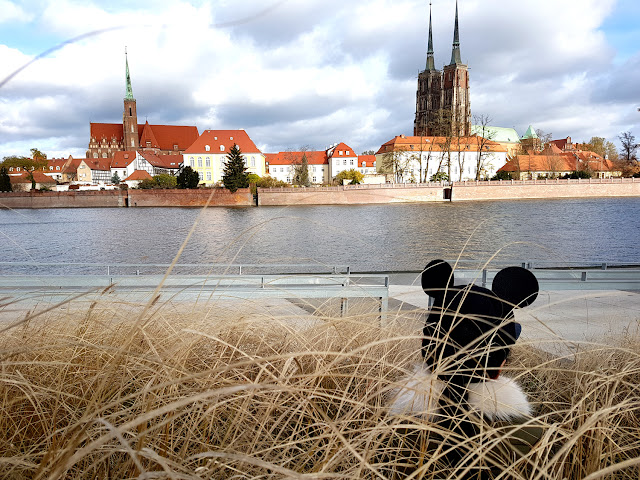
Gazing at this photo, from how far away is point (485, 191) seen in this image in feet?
198

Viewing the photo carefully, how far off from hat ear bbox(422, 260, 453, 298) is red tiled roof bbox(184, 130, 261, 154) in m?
83.2

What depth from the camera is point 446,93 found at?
96.0m

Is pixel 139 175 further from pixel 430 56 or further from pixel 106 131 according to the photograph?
pixel 430 56

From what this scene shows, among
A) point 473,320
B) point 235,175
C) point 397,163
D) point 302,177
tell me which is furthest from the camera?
point 302,177

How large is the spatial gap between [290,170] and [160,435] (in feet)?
306

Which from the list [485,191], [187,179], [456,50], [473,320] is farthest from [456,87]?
[473,320]

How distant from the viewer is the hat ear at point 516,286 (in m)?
1.68

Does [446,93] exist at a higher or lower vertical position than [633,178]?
higher

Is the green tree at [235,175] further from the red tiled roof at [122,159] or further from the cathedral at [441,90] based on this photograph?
the red tiled roof at [122,159]

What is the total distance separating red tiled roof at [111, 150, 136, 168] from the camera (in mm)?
96375

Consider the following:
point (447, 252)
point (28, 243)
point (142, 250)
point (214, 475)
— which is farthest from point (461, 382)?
point (28, 243)

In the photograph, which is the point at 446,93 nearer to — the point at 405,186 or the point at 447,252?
the point at 405,186

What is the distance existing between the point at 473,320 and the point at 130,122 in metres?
110

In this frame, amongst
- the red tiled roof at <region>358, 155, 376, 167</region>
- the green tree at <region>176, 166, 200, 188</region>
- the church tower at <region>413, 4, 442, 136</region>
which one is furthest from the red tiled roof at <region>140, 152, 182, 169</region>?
the church tower at <region>413, 4, 442, 136</region>
